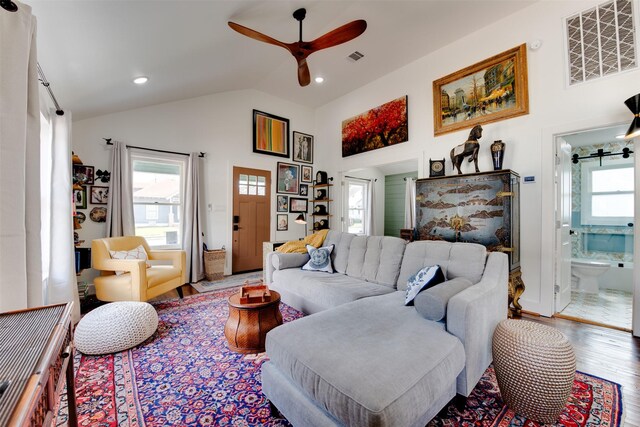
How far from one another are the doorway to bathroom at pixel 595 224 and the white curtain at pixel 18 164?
14.6 ft

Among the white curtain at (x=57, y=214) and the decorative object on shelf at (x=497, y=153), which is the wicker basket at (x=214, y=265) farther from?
the decorative object on shelf at (x=497, y=153)

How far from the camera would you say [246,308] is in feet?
6.96

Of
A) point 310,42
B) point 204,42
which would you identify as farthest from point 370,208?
point 204,42

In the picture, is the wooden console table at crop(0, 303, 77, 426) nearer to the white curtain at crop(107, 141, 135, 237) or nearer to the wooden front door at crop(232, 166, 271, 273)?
the white curtain at crop(107, 141, 135, 237)

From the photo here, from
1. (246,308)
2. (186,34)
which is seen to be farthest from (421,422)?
(186,34)

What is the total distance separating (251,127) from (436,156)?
345 cm

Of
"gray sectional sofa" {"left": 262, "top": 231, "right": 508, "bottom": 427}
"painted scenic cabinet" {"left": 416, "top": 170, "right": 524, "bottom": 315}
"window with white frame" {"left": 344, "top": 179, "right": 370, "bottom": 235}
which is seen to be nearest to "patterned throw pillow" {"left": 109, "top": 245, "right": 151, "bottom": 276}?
"gray sectional sofa" {"left": 262, "top": 231, "right": 508, "bottom": 427}

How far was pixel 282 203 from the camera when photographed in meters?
5.62

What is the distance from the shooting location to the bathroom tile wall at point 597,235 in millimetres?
4250

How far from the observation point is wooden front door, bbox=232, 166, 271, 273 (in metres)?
5.00

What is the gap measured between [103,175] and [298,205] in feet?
11.1

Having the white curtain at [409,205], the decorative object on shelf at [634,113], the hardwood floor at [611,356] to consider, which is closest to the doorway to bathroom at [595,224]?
the hardwood floor at [611,356]

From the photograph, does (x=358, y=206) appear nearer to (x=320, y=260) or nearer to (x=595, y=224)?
(x=320, y=260)

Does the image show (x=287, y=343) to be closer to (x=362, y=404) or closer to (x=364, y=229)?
(x=362, y=404)
